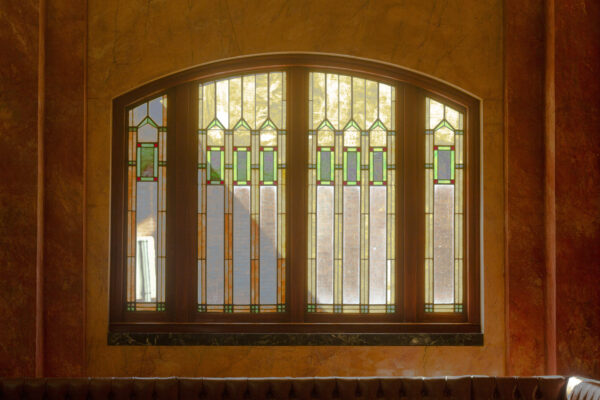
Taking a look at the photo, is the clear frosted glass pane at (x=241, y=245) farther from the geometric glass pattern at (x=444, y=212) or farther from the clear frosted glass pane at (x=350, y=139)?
the geometric glass pattern at (x=444, y=212)

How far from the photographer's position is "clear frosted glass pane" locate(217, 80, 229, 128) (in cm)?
428

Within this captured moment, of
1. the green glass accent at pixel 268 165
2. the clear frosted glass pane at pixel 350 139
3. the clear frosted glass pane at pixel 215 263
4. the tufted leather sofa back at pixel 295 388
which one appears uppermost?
the clear frosted glass pane at pixel 350 139

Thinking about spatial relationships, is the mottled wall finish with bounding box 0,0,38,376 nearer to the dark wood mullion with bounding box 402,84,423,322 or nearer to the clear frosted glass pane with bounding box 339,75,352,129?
the clear frosted glass pane with bounding box 339,75,352,129

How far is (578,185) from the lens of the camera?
3889 millimetres

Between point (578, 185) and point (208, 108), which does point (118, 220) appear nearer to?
point (208, 108)

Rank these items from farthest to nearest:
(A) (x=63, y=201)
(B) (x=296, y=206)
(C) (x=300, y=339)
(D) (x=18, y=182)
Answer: (B) (x=296, y=206), (C) (x=300, y=339), (A) (x=63, y=201), (D) (x=18, y=182)

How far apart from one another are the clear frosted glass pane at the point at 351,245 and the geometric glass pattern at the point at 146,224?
4.33 ft

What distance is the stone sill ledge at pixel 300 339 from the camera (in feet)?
13.5

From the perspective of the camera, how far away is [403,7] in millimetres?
4191

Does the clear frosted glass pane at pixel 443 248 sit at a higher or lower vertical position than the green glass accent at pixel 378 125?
lower

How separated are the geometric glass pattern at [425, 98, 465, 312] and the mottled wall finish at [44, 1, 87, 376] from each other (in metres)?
2.46

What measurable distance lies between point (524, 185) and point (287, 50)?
1.92 metres

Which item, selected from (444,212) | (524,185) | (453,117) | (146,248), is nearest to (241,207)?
(146,248)

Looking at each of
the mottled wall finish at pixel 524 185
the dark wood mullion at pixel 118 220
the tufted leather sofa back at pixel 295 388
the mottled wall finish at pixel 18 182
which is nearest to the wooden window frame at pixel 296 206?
the dark wood mullion at pixel 118 220
